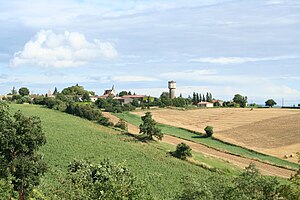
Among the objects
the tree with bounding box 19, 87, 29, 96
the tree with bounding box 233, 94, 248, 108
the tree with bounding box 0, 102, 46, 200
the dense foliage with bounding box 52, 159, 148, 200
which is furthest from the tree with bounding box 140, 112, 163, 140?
the tree with bounding box 19, 87, 29, 96

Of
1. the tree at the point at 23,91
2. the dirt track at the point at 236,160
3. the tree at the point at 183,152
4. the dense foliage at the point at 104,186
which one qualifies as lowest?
the dirt track at the point at 236,160

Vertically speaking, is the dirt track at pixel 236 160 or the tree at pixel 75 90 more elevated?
the tree at pixel 75 90

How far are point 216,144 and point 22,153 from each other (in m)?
53.1

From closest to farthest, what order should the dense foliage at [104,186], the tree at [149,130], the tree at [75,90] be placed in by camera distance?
the dense foliage at [104,186] < the tree at [149,130] < the tree at [75,90]

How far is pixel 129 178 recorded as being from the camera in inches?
736

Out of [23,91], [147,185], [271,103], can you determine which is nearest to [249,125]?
[271,103]

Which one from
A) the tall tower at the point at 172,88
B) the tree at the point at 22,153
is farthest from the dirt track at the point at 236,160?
the tall tower at the point at 172,88

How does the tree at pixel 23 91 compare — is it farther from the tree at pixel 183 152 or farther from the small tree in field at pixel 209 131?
the tree at pixel 183 152

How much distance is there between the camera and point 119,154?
6278 cm

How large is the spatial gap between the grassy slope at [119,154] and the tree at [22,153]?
10180 millimetres

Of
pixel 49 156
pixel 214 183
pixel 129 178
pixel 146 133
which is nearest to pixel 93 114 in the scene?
pixel 146 133

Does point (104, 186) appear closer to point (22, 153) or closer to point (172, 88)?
point (22, 153)

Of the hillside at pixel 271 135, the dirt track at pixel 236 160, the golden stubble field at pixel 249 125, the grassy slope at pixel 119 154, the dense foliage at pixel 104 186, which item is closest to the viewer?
the dense foliage at pixel 104 186

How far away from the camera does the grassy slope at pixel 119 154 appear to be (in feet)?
169
